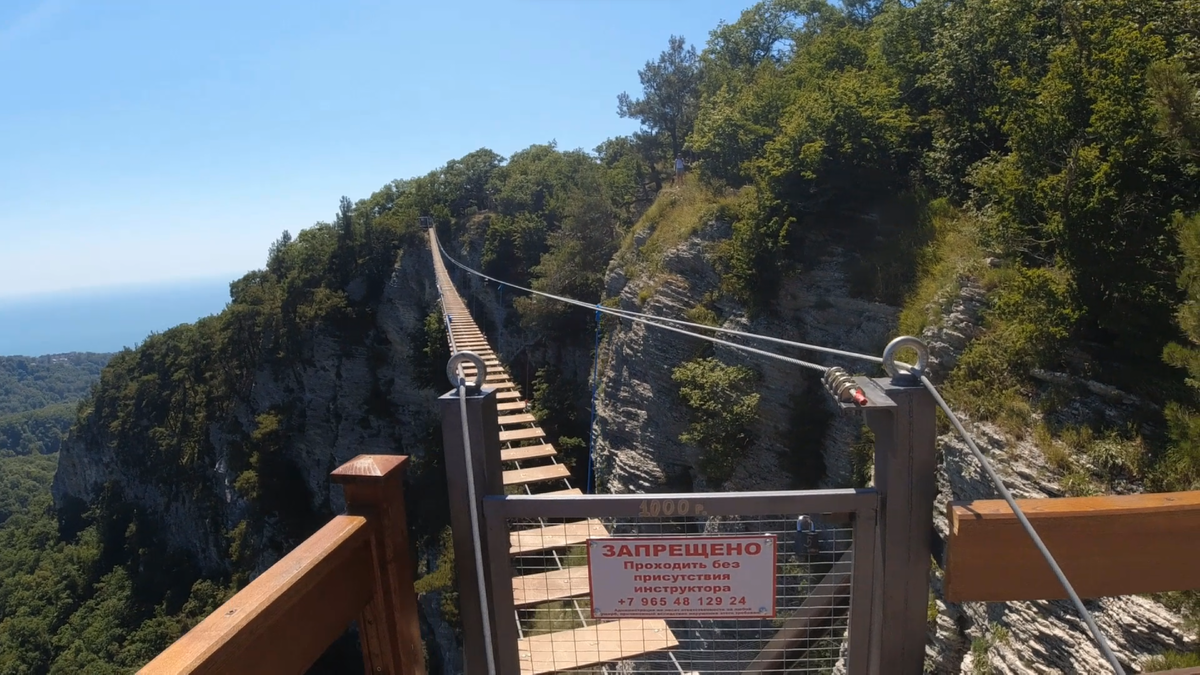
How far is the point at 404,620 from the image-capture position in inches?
73.9

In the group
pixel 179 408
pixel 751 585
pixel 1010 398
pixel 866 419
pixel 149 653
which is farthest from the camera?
pixel 179 408

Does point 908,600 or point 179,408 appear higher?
point 908,600

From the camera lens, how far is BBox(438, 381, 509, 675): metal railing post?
1.86 metres

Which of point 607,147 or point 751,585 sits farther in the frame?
point 607,147

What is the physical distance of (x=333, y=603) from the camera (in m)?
1.65

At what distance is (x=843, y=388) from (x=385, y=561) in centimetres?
140

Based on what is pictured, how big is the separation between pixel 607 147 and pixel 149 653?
34.9 meters

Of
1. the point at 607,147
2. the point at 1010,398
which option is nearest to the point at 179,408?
the point at 607,147

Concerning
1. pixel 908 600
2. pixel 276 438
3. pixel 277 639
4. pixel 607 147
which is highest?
pixel 607 147

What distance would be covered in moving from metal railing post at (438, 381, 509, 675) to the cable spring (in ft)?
3.31

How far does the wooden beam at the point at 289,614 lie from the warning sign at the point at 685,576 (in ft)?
2.16

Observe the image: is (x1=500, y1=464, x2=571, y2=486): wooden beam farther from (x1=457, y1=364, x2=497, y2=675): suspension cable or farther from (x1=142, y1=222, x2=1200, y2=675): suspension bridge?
(x1=457, y1=364, x2=497, y2=675): suspension cable

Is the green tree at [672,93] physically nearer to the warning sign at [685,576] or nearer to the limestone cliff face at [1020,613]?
the limestone cliff face at [1020,613]

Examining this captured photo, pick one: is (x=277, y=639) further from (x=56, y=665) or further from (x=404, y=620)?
(x=56, y=665)
